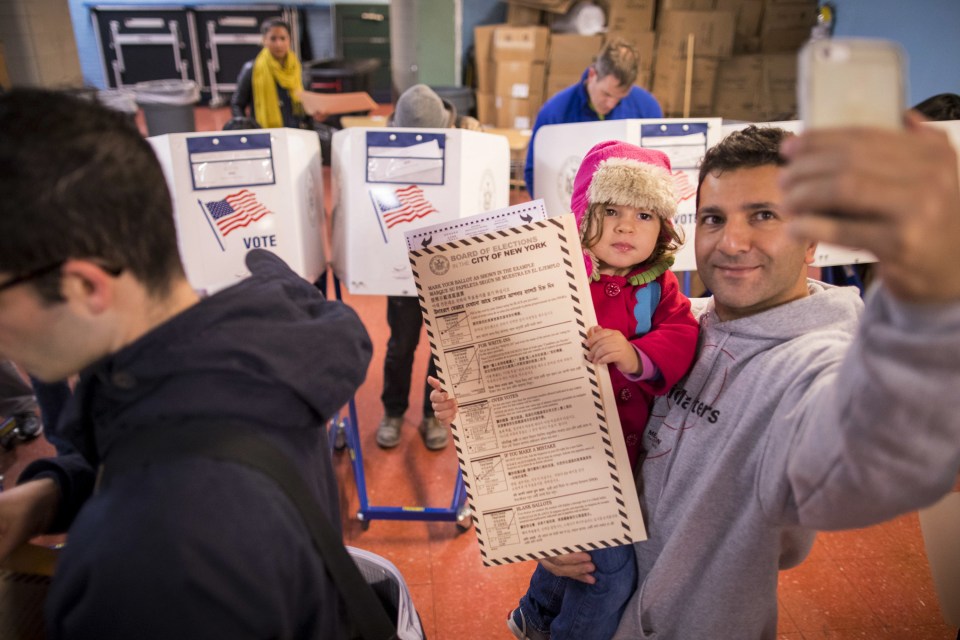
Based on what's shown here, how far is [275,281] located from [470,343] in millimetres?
435

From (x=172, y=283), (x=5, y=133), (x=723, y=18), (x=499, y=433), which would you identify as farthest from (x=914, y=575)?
(x=723, y=18)

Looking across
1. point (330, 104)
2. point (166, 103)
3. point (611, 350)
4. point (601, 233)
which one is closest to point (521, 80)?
point (330, 104)

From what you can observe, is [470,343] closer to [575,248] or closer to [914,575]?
[575,248]

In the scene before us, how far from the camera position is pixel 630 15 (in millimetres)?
6809

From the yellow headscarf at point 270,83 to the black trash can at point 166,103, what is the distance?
2790 mm

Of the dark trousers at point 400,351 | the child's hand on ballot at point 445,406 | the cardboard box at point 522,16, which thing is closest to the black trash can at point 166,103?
the cardboard box at point 522,16

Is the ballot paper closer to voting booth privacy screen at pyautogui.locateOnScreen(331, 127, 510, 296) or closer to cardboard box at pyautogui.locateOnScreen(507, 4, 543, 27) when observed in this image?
voting booth privacy screen at pyautogui.locateOnScreen(331, 127, 510, 296)

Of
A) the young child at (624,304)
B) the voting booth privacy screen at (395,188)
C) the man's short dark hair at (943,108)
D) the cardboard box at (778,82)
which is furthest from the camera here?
the cardboard box at (778,82)

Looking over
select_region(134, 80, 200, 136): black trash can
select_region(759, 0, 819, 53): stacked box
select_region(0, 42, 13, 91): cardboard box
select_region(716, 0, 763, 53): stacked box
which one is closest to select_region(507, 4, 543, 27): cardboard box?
select_region(716, 0, 763, 53): stacked box

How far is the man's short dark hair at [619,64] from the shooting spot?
124 inches

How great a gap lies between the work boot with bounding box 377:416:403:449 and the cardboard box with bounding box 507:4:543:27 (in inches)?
228

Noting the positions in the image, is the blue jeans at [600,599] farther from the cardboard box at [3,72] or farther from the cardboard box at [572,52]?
the cardboard box at [572,52]

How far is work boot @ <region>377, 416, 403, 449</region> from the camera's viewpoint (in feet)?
10.4

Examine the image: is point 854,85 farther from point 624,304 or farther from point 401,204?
point 401,204
